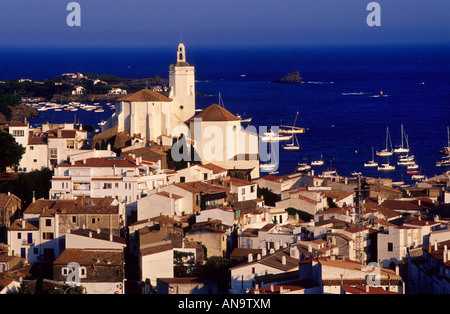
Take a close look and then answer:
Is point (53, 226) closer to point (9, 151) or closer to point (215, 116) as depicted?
point (9, 151)

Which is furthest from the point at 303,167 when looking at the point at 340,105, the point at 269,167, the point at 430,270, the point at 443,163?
the point at 340,105

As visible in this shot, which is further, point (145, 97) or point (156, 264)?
point (145, 97)

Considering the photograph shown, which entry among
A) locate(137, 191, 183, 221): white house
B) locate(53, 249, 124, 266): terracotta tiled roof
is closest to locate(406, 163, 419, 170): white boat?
locate(137, 191, 183, 221): white house

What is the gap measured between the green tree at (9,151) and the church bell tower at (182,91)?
7.16m

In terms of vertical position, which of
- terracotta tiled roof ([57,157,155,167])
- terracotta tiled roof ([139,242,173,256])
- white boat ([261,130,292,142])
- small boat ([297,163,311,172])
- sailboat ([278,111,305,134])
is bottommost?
terracotta tiled roof ([139,242,173,256])

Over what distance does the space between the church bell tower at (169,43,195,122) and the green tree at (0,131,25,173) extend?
7.16 metres

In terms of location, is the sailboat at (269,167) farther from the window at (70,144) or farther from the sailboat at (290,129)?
the sailboat at (290,129)

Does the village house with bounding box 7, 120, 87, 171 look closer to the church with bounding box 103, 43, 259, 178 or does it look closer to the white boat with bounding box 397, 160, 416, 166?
the church with bounding box 103, 43, 259, 178

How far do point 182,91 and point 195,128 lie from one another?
9.36 ft

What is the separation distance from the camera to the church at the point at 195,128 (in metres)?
26.7

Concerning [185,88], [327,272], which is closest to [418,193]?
[185,88]

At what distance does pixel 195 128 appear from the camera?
27.7 meters

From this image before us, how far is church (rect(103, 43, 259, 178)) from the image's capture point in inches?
1052
